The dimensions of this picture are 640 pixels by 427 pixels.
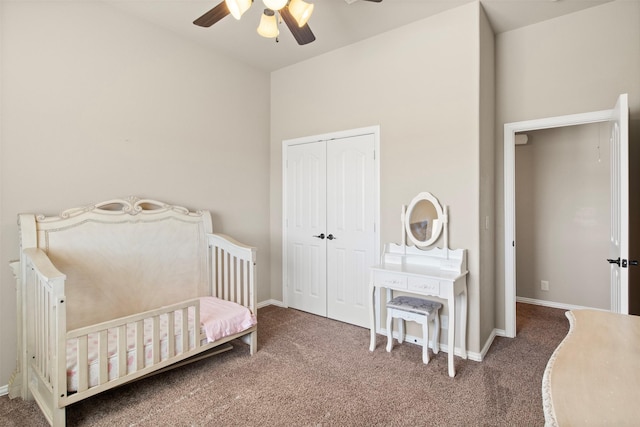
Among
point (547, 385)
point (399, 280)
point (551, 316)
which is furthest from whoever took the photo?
point (551, 316)

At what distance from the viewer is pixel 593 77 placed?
2715 mm

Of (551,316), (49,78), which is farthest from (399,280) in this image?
(49,78)

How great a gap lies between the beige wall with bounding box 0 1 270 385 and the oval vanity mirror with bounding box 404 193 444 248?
1804mm

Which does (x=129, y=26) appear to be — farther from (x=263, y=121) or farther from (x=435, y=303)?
(x=435, y=303)

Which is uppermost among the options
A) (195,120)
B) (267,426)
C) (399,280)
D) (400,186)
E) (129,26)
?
(129,26)

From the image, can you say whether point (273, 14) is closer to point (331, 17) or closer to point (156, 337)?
point (331, 17)

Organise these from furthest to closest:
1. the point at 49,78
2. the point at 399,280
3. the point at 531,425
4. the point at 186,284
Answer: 1. the point at 186,284
2. the point at 399,280
3. the point at 49,78
4. the point at 531,425

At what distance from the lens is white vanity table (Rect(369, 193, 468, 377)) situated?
97.0 inches

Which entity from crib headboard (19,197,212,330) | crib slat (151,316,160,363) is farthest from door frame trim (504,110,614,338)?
crib slat (151,316,160,363)

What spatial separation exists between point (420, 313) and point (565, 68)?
2405 mm

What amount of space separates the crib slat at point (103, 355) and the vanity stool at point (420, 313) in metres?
1.98

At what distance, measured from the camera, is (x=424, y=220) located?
2.91 metres

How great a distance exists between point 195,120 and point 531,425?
344 cm

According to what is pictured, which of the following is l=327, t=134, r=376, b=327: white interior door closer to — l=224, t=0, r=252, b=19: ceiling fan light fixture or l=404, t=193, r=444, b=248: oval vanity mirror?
l=404, t=193, r=444, b=248: oval vanity mirror
